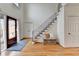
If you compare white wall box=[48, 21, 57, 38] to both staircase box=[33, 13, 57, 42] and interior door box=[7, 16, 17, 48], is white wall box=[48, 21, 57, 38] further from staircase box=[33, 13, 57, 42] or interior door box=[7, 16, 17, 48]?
interior door box=[7, 16, 17, 48]

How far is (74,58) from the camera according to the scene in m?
1.77

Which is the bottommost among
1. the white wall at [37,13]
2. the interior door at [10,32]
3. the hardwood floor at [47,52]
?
the hardwood floor at [47,52]

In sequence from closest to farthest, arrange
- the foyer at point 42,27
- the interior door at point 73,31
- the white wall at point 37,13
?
the foyer at point 42,27
the interior door at point 73,31
the white wall at point 37,13

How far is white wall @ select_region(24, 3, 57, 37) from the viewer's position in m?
7.41

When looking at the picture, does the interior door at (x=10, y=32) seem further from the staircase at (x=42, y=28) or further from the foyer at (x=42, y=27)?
the staircase at (x=42, y=28)

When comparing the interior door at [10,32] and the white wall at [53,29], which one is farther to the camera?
the white wall at [53,29]

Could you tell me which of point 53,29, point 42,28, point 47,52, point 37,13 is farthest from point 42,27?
point 47,52

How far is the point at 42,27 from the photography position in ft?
26.9

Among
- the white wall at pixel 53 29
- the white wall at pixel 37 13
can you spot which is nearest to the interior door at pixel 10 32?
the white wall at pixel 37 13

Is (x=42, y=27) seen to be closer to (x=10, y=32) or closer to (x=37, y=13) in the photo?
(x=37, y=13)

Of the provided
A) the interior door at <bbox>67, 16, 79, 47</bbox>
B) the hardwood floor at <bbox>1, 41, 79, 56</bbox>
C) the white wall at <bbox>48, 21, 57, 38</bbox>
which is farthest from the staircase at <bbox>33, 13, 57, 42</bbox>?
the hardwood floor at <bbox>1, 41, 79, 56</bbox>

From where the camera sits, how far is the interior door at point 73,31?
6.24 m

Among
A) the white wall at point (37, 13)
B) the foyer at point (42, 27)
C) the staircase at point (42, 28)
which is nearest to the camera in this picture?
the foyer at point (42, 27)

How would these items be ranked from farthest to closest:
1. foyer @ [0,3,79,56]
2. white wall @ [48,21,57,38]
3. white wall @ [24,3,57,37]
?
white wall @ [48,21,57,38]
white wall @ [24,3,57,37]
foyer @ [0,3,79,56]
